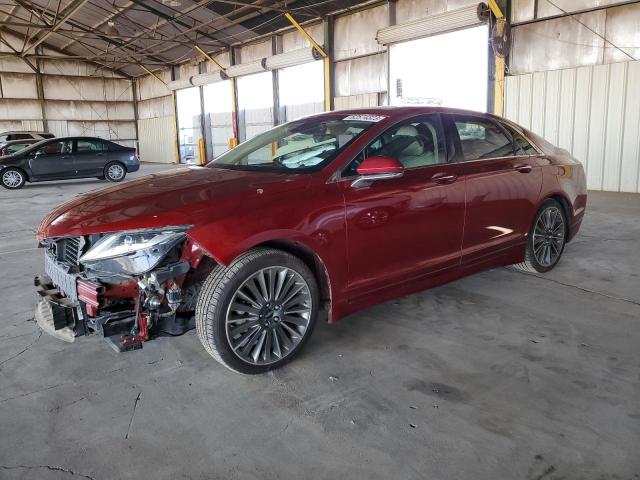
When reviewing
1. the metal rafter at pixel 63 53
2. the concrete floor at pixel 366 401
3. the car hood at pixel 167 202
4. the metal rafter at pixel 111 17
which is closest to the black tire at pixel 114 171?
the metal rafter at pixel 111 17

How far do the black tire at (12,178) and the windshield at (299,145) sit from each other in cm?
1163

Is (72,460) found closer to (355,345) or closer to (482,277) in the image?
(355,345)

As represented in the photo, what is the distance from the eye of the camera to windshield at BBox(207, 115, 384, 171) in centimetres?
303

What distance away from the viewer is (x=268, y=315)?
2650 mm

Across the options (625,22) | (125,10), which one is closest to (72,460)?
(625,22)

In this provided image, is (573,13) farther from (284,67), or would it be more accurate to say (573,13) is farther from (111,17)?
(111,17)

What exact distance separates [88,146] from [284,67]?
6.53 metres

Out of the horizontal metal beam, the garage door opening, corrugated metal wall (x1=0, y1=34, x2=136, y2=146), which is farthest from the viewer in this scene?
corrugated metal wall (x1=0, y1=34, x2=136, y2=146)

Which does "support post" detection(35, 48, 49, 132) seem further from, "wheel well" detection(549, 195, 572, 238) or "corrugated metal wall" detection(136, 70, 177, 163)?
"wheel well" detection(549, 195, 572, 238)

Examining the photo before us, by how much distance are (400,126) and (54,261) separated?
2.15m

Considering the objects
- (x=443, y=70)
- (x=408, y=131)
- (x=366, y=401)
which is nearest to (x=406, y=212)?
(x=408, y=131)

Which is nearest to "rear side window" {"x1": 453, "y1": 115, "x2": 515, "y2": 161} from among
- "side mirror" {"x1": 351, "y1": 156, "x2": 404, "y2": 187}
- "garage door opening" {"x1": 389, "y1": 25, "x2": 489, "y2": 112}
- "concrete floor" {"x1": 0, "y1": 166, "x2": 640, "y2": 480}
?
"side mirror" {"x1": 351, "y1": 156, "x2": 404, "y2": 187}

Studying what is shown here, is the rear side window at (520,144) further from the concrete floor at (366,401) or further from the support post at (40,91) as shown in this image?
the support post at (40,91)

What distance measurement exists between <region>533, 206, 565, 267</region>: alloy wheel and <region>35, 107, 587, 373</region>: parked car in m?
0.67
